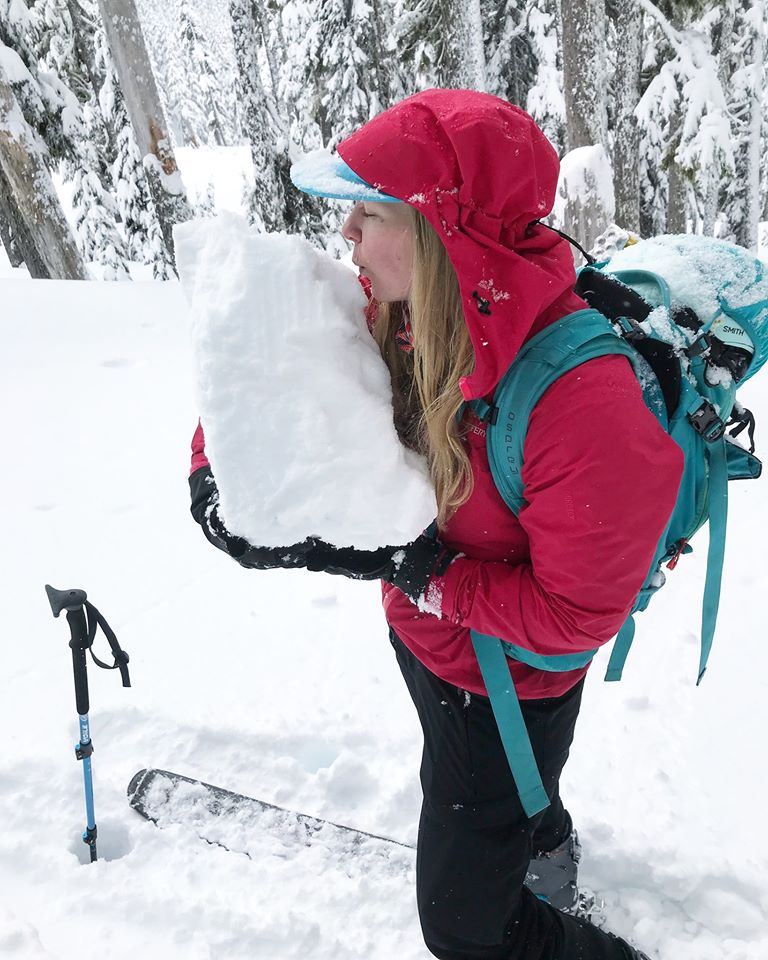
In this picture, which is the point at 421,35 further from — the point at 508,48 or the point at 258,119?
the point at 508,48

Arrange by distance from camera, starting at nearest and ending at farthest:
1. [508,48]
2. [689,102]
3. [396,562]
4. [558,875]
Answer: [396,562]
[558,875]
[689,102]
[508,48]

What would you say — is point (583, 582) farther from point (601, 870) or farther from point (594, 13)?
point (594, 13)

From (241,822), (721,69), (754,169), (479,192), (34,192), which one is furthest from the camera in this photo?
(721,69)

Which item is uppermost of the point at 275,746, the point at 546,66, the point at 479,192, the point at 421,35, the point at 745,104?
the point at 421,35

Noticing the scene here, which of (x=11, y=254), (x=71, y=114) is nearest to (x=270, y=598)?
(x=71, y=114)

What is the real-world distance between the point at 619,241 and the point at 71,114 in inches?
416

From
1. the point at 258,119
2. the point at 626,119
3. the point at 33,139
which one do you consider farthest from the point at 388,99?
the point at 33,139

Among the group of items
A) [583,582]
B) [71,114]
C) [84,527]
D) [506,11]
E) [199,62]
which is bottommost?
[84,527]

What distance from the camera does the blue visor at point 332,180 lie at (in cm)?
135

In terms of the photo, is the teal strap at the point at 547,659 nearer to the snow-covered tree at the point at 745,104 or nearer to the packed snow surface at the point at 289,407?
the packed snow surface at the point at 289,407

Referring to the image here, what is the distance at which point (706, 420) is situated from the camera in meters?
1.45

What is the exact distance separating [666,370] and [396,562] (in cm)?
77

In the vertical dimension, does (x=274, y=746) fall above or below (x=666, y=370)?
below

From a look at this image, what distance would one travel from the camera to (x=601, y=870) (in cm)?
248
